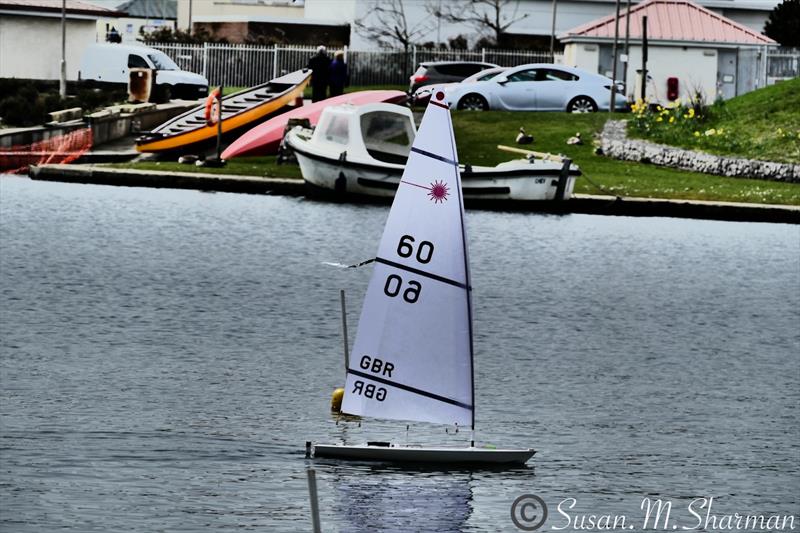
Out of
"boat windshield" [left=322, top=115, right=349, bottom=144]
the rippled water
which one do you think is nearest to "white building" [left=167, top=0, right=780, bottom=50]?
"boat windshield" [left=322, top=115, right=349, bottom=144]

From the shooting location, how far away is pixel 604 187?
44.9 metres

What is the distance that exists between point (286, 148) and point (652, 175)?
9.96 meters

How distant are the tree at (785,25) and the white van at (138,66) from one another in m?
28.8

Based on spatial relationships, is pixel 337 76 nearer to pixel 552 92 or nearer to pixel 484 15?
pixel 552 92

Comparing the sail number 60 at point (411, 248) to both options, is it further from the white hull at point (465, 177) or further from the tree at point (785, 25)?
the tree at point (785, 25)

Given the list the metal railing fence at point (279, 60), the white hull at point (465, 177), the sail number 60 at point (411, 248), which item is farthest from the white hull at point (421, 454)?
the metal railing fence at point (279, 60)

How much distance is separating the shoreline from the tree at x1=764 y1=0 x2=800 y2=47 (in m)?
38.2

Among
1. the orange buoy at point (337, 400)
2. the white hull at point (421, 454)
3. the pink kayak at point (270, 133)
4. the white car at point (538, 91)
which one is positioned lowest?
the white hull at point (421, 454)

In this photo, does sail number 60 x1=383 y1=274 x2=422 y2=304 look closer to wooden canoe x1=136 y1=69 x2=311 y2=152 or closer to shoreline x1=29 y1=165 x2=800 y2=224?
shoreline x1=29 y1=165 x2=800 y2=224

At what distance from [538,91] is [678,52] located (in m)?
14.2

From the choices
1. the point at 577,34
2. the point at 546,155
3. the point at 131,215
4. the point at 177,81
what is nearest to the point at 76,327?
the point at 131,215

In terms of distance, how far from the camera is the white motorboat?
42.6m

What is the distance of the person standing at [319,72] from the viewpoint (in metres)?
53.2

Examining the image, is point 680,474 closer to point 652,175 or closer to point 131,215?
point 131,215
